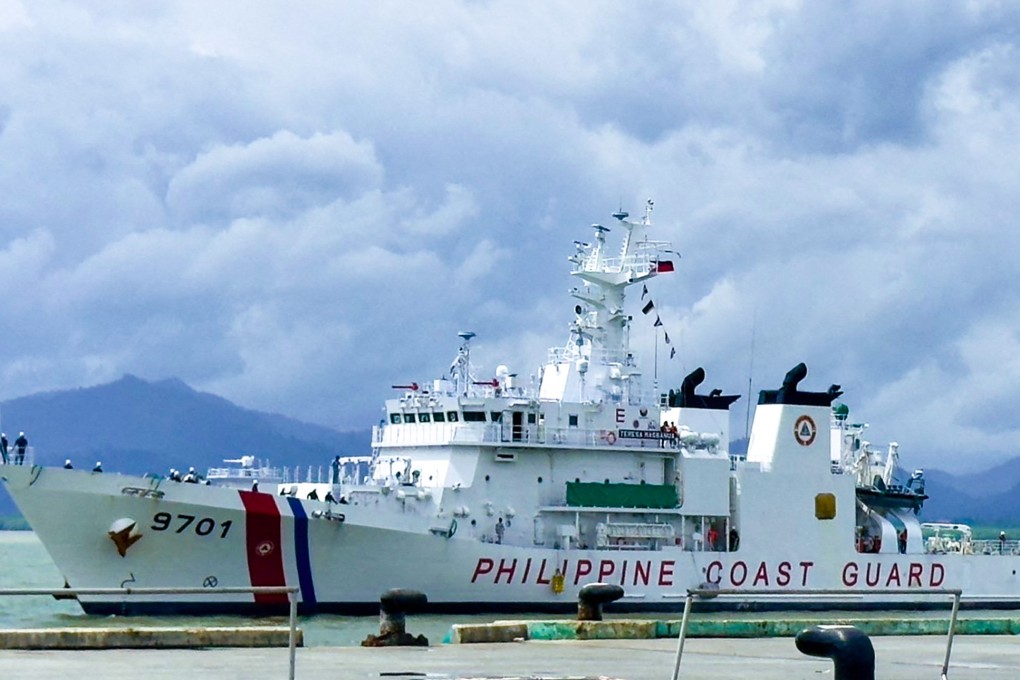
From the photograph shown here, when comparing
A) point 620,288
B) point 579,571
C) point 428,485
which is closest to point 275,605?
point 428,485

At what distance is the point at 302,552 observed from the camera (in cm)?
3259

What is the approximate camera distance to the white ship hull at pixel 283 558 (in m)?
31.6

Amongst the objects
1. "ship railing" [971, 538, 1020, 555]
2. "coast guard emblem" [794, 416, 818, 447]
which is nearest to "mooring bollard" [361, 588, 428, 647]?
"coast guard emblem" [794, 416, 818, 447]

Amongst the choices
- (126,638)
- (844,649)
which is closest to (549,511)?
(126,638)

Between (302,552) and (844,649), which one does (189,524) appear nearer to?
(302,552)

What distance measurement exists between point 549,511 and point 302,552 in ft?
→ 18.8

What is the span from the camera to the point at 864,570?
3928 centimetres

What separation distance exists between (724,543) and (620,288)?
6.43m

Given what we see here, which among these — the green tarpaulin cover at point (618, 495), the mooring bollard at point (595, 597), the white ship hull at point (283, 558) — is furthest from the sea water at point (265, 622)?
the mooring bollard at point (595, 597)

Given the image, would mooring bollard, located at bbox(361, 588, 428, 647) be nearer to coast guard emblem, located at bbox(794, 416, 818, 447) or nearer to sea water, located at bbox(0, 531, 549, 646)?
sea water, located at bbox(0, 531, 549, 646)

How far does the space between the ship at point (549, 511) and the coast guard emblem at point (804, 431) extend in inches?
2.4

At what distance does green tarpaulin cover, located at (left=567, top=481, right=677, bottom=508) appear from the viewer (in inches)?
1410

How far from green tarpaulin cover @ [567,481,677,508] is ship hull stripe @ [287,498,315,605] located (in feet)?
20.0

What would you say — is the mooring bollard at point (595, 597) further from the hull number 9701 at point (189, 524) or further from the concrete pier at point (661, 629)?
the hull number 9701 at point (189, 524)
